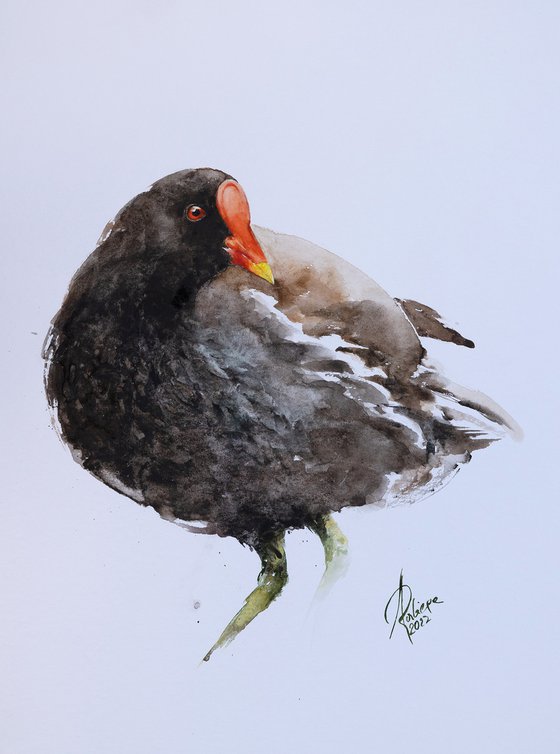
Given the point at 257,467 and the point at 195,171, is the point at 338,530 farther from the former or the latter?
the point at 195,171

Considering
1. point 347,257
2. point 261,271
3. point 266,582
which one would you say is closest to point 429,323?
point 347,257

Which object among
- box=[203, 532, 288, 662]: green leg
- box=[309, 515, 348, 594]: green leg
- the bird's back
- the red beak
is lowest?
box=[203, 532, 288, 662]: green leg

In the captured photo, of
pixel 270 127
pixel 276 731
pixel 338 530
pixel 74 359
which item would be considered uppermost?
pixel 270 127

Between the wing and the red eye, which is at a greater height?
the red eye

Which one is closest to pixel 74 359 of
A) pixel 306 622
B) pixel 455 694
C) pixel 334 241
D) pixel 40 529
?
pixel 40 529
